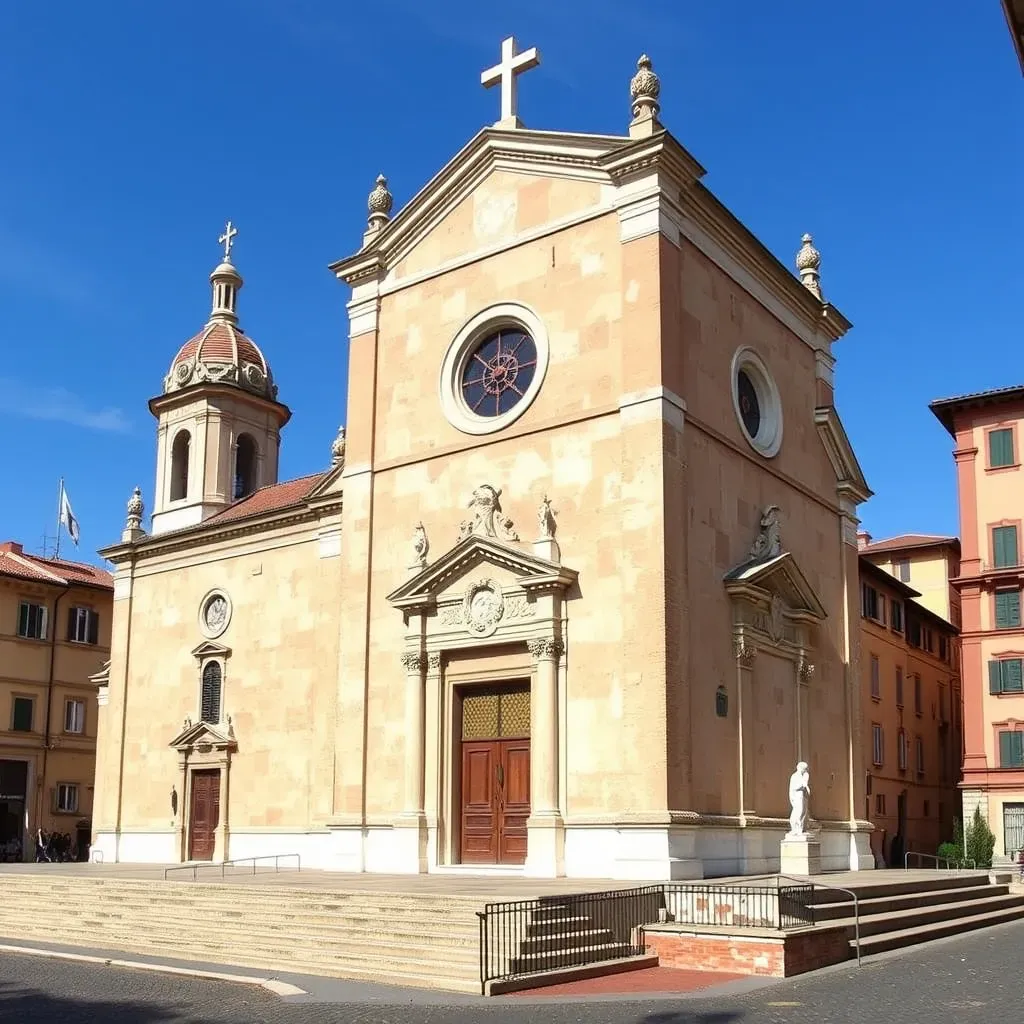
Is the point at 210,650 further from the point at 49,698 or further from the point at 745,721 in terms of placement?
the point at 49,698

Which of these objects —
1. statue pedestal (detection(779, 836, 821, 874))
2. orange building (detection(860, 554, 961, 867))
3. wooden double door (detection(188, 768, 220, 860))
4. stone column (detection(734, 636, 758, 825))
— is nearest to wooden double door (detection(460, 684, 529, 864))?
stone column (detection(734, 636, 758, 825))

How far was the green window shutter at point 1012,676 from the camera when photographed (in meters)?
48.1

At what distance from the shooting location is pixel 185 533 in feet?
122

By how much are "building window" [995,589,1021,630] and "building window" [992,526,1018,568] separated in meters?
1.09

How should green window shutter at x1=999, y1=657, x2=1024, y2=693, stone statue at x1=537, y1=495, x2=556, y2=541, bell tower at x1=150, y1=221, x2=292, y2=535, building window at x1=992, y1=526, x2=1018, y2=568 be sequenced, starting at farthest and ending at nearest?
1. building window at x1=992, y1=526, x2=1018, y2=568
2. green window shutter at x1=999, y1=657, x2=1024, y2=693
3. bell tower at x1=150, y1=221, x2=292, y2=535
4. stone statue at x1=537, y1=495, x2=556, y2=541

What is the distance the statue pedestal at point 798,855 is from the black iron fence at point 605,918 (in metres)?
5.96

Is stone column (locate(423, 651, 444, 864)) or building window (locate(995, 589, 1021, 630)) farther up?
building window (locate(995, 589, 1021, 630))

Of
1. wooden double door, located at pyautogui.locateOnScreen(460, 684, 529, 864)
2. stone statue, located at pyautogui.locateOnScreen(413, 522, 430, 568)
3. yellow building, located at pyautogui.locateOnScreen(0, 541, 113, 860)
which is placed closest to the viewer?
wooden double door, located at pyautogui.locateOnScreen(460, 684, 529, 864)

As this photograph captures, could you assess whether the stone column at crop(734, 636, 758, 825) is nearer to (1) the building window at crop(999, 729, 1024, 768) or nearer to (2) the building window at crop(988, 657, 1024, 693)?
(1) the building window at crop(999, 729, 1024, 768)

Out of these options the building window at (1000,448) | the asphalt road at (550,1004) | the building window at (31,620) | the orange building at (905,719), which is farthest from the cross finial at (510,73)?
the building window at (31,620)

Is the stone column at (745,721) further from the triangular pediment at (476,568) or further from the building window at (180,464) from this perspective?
the building window at (180,464)

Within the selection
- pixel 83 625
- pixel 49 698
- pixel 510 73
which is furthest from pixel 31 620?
pixel 510 73

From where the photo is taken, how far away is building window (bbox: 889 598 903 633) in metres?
52.4

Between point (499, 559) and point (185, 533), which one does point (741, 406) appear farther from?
point (185, 533)
